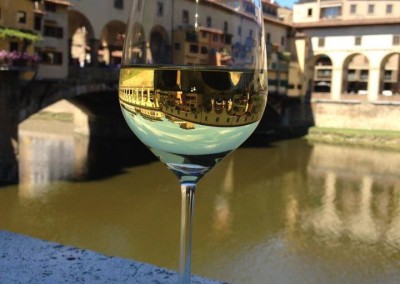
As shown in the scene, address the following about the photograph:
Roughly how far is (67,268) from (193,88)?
2.19 feet

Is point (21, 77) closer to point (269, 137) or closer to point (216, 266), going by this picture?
point (216, 266)

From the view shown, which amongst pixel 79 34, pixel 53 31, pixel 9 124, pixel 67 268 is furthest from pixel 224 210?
pixel 79 34

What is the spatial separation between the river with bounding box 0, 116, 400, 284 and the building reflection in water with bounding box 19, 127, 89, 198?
40 mm

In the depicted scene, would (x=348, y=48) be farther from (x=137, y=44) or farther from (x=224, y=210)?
(x=137, y=44)

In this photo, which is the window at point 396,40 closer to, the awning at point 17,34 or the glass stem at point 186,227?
the awning at point 17,34

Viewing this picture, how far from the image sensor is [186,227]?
761 millimetres

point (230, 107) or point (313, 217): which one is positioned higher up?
point (230, 107)

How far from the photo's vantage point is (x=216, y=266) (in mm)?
7023

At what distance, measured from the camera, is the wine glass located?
67 cm

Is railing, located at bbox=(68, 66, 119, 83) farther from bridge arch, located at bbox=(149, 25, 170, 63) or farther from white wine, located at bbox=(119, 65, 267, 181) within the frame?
white wine, located at bbox=(119, 65, 267, 181)

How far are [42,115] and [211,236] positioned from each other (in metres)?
17.6

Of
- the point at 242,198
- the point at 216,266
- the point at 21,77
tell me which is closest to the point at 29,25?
the point at 21,77

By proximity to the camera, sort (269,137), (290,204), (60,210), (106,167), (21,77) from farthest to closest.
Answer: (269,137), (106,167), (21,77), (290,204), (60,210)

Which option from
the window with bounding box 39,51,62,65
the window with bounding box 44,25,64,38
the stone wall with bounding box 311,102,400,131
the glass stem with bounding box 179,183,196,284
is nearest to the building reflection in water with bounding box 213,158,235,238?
the window with bounding box 39,51,62,65
